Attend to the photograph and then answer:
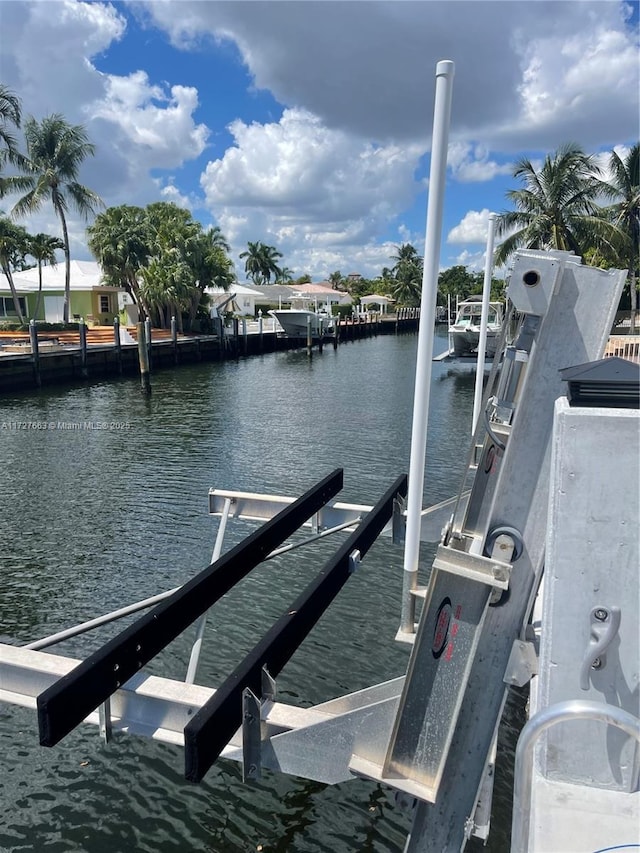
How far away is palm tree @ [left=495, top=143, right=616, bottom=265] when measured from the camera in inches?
1390

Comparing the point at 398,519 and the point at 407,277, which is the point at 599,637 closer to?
the point at 398,519

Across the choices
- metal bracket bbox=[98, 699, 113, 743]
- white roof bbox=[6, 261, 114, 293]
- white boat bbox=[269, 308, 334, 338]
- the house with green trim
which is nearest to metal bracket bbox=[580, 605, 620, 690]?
metal bracket bbox=[98, 699, 113, 743]

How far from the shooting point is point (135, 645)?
3234mm

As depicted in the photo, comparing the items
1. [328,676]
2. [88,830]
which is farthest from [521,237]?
[88,830]

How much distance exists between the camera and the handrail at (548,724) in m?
1.92

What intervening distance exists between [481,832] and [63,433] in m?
18.8

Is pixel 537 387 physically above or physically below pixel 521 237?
below

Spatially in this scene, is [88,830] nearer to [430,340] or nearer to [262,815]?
[262,815]

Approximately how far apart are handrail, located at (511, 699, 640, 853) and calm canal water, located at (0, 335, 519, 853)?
9.72 ft

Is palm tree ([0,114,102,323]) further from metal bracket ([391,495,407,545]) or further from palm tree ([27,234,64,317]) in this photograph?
metal bracket ([391,495,407,545])

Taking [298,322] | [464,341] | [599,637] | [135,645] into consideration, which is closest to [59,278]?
[298,322]

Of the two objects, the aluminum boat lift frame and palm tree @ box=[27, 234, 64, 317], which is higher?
palm tree @ box=[27, 234, 64, 317]

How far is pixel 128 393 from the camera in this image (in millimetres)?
29422

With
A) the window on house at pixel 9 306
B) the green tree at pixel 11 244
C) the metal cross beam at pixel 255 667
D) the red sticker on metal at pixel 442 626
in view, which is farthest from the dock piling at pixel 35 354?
the red sticker on metal at pixel 442 626
